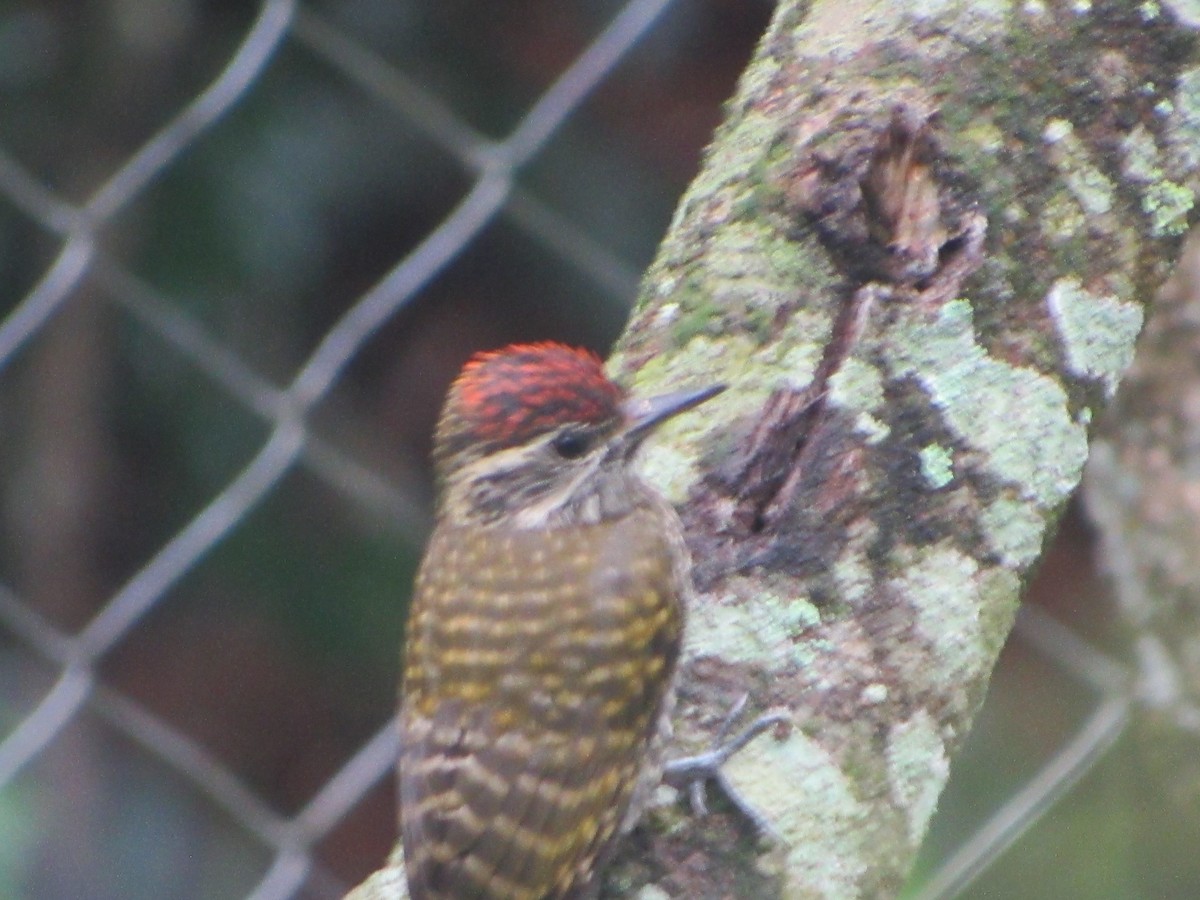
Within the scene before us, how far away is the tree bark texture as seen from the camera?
221cm

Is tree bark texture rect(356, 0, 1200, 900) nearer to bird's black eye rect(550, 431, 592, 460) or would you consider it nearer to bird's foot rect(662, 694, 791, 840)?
bird's foot rect(662, 694, 791, 840)

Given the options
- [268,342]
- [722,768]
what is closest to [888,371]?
[722,768]

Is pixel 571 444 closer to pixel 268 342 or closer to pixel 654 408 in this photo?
pixel 654 408

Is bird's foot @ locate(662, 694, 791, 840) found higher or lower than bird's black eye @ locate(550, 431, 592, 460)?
lower

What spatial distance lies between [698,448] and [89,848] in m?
2.09

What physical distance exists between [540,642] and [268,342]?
1660 mm

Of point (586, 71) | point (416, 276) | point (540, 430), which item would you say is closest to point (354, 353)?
point (416, 276)

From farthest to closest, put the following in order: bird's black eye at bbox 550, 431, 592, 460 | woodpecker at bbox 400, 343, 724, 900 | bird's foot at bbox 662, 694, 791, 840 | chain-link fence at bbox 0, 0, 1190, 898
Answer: chain-link fence at bbox 0, 0, 1190, 898 → bird's black eye at bbox 550, 431, 592, 460 → woodpecker at bbox 400, 343, 724, 900 → bird's foot at bbox 662, 694, 791, 840

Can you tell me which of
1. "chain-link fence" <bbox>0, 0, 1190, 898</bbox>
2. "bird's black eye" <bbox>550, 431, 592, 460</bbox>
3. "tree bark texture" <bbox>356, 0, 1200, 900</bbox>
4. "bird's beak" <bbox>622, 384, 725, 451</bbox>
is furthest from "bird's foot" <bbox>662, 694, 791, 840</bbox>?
"chain-link fence" <bbox>0, 0, 1190, 898</bbox>

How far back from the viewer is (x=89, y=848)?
411 cm

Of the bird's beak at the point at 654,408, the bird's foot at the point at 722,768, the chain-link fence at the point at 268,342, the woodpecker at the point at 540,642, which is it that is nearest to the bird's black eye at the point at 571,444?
the woodpecker at the point at 540,642

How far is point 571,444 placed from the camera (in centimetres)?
278

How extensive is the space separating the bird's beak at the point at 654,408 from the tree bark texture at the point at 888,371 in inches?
0.9

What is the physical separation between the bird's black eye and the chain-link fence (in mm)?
1128
